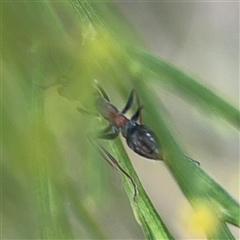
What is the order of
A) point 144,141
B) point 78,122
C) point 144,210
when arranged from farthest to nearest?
1. point 78,122
2. point 144,141
3. point 144,210

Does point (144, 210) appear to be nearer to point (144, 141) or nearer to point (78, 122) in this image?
point (144, 141)

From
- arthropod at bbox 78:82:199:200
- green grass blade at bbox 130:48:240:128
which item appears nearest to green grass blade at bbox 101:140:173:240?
arthropod at bbox 78:82:199:200

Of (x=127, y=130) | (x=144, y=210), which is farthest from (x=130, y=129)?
(x=144, y=210)

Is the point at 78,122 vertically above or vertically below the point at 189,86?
below

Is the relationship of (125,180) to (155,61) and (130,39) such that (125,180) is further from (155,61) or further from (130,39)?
(130,39)

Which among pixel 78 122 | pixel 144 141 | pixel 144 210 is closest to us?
pixel 144 210

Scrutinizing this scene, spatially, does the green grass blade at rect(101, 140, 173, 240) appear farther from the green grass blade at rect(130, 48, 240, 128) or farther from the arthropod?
the green grass blade at rect(130, 48, 240, 128)

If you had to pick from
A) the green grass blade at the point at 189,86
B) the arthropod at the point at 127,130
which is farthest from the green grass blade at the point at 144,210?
the green grass blade at the point at 189,86

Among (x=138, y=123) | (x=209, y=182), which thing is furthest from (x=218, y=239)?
(x=138, y=123)
